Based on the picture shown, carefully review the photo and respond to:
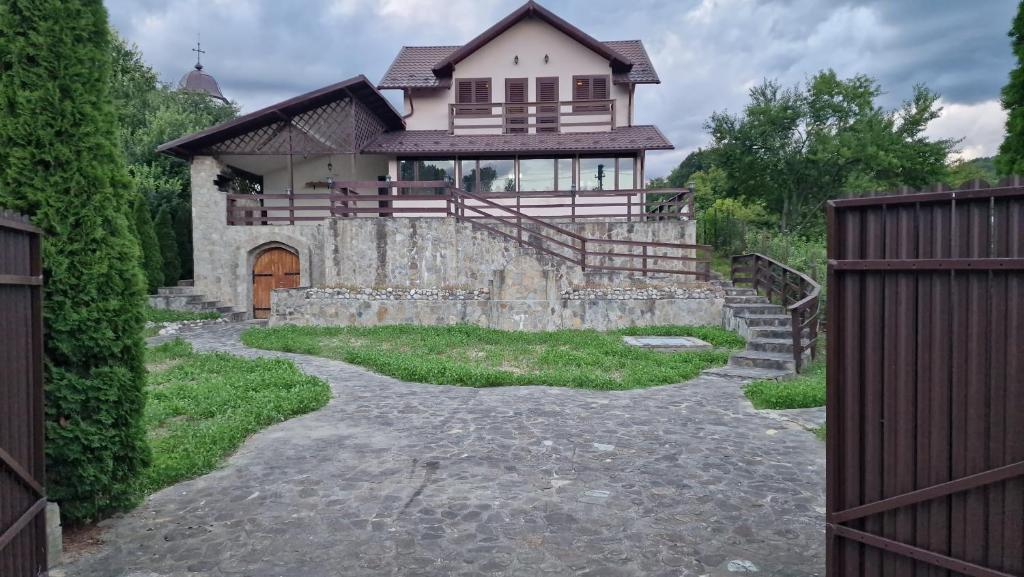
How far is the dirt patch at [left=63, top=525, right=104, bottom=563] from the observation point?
403 cm

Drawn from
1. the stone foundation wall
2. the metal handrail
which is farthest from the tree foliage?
the metal handrail

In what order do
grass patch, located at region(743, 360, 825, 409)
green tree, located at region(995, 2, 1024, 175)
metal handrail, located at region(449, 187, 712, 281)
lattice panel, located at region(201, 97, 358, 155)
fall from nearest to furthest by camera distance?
grass patch, located at region(743, 360, 825, 409)
green tree, located at region(995, 2, 1024, 175)
metal handrail, located at region(449, 187, 712, 281)
lattice panel, located at region(201, 97, 358, 155)

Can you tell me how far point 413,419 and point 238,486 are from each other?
8.02ft

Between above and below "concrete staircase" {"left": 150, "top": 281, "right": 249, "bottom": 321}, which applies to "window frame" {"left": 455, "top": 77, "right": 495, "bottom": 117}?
above

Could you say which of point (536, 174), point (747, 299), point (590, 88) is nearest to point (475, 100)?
point (536, 174)

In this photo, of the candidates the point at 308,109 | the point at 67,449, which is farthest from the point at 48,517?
the point at 308,109

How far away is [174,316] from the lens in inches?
697

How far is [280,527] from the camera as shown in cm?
439

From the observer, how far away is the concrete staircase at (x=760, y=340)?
10.2 meters

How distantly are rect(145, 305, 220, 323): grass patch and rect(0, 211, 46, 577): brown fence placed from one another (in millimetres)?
15225

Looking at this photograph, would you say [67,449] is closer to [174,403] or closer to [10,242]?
[10,242]

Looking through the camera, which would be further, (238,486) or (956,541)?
(238,486)

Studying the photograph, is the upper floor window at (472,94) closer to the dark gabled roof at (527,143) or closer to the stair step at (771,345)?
the dark gabled roof at (527,143)

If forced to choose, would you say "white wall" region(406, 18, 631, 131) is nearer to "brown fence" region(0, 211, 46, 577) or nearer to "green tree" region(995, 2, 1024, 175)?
"green tree" region(995, 2, 1024, 175)
